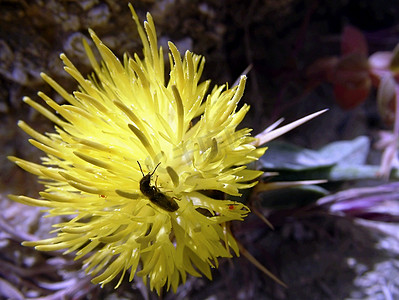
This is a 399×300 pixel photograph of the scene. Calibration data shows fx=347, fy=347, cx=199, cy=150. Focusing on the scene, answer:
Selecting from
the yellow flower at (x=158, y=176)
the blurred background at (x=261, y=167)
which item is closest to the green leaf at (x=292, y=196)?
the blurred background at (x=261, y=167)

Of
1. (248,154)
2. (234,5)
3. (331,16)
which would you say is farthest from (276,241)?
(331,16)

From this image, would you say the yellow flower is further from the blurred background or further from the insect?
the blurred background

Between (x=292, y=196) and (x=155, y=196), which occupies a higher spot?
(x=155, y=196)

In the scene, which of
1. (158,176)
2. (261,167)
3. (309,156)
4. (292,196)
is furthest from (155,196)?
(309,156)

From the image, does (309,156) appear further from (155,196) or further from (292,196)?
(155,196)

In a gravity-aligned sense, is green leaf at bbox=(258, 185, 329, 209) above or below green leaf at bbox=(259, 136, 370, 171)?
below

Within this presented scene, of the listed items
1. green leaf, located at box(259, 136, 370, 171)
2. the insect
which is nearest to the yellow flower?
the insect
